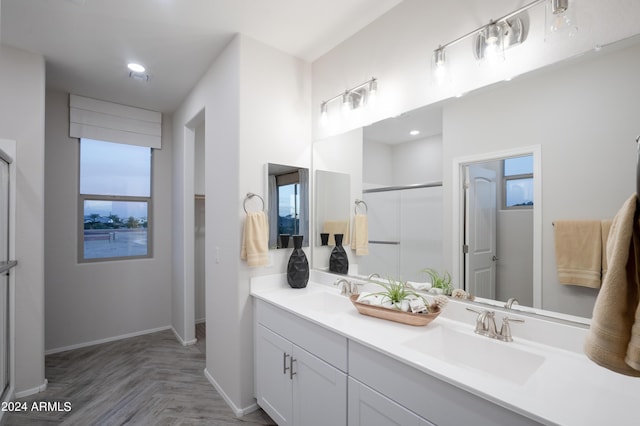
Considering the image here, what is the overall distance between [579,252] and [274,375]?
172 centimetres

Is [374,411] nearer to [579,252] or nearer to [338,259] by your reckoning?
[579,252]

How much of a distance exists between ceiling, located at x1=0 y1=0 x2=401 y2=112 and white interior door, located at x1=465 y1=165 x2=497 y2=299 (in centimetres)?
121

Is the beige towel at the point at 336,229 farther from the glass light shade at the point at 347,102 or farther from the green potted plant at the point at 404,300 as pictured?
the glass light shade at the point at 347,102

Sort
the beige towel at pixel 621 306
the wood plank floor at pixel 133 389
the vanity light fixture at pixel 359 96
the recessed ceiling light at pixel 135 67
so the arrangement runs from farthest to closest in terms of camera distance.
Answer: the recessed ceiling light at pixel 135 67 < the wood plank floor at pixel 133 389 < the vanity light fixture at pixel 359 96 < the beige towel at pixel 621 306

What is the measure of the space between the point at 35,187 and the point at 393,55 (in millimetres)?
2885

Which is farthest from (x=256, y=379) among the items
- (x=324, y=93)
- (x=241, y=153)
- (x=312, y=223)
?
(x=324, y=93)

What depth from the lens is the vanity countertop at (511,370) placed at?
0.81m

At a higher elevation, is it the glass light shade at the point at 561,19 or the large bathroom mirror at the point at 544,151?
the glass light shade at the point at 561,19

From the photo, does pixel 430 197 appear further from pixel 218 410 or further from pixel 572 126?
pixel 218 410

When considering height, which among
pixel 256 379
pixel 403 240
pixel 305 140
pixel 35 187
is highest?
pixel 305 140

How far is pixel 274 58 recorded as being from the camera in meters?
2.28

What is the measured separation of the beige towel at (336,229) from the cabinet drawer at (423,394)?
3.21 feet

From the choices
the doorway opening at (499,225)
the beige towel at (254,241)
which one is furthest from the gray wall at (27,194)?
the doorway opening at (499,225)

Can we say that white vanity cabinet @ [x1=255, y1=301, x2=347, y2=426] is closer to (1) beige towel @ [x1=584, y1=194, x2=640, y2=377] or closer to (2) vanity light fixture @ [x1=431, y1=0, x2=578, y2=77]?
(1) beige towel @ [x1=584, y1=194, x2=640, y2=377]
